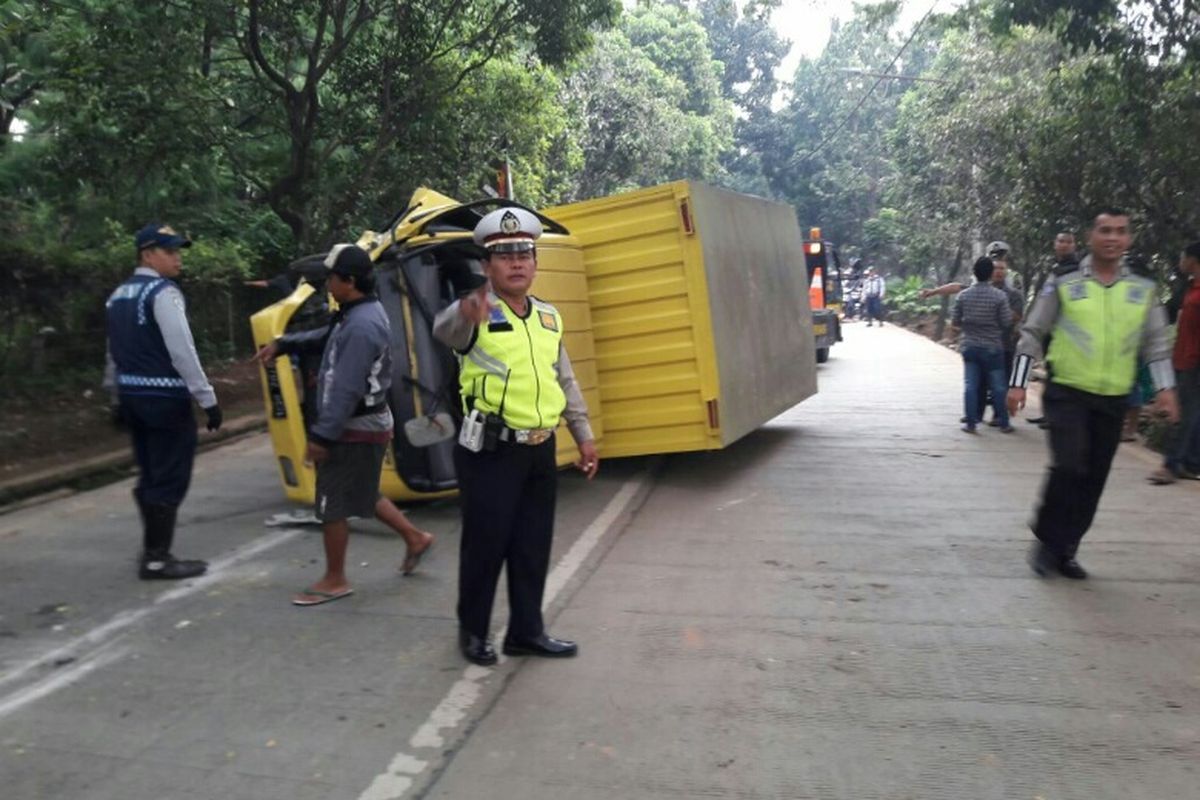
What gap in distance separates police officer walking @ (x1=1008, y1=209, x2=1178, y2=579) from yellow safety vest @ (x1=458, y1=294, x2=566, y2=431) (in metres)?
2.77

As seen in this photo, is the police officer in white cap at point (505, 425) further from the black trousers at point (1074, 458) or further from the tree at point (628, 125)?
the tree at point (628, 125)

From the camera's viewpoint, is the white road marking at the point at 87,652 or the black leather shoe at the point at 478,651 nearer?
the white road marking at the point at 87,652

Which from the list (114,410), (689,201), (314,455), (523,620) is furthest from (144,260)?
(689,201)

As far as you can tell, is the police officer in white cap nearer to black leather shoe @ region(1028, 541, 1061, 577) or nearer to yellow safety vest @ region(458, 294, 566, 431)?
yellow safety vest @ region(458, 294, 566, 431)

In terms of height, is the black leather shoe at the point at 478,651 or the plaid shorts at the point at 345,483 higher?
the plaid shorts at the point at 345,483

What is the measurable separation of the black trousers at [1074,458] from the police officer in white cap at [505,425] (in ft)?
8.41

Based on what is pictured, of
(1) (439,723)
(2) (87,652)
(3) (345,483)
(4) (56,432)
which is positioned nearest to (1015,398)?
(3) (345,483)

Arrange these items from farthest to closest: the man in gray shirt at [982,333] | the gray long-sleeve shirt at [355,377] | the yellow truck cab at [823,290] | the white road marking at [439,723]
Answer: the yellow truck cab at [823,290] → the man in gray shirt at [982,333] → the gray long-sleeve shirt at [355,377] → the white road marking at [439,723]

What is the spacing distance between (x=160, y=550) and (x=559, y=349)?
107 inches

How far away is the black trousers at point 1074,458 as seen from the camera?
5719 mm

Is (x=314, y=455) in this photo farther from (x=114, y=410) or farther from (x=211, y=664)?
(x=114, y=410)

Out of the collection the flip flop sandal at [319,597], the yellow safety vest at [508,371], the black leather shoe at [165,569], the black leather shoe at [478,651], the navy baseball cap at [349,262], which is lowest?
the black leather shoe at [478,651]

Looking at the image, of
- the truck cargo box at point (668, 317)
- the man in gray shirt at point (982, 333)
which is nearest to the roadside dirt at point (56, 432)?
the truck cargo box at point (668, 317)

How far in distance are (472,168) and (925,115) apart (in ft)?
52.3
